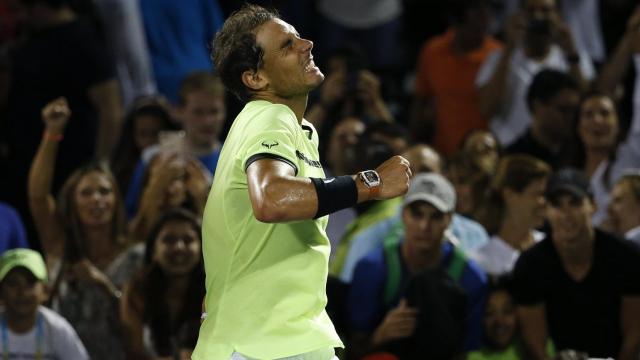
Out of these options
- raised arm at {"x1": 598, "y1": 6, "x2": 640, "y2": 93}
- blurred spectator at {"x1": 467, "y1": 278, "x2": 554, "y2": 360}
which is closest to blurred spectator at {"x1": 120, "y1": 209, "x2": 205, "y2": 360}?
blurred spectator at {"x1": 467, "y1": 278, "x2": 554, "y2": 360}

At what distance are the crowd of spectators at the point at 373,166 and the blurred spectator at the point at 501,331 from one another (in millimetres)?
10

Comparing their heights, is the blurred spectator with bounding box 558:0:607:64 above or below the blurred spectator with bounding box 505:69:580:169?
above

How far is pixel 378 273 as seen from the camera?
7.18m

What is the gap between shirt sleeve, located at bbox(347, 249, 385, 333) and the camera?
7.16 metres

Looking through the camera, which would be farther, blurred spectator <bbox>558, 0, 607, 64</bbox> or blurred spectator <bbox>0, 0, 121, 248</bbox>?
blurred spectator <bbox>558, 0, 607, 64</bbox>

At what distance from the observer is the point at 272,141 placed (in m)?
4.20

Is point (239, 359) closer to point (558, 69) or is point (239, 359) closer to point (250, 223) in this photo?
point (250, 223)

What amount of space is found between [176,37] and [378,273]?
3327 millimetres

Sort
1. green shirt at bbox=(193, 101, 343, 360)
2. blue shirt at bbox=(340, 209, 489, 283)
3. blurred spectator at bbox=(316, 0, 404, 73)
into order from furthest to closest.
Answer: blurred spectator at bbox=(316, 0, 404, 73), blue shirt at bbox=(340, 209, 489, 283), green shirt at bbox=(193, 101, 343, 360)

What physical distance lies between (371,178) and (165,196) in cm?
398

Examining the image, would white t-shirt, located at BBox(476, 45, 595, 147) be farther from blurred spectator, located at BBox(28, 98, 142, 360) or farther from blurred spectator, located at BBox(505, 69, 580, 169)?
blurred spectator, located at BBox(28, 98, 142, 360)

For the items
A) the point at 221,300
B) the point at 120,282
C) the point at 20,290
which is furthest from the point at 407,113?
the point at 221,300

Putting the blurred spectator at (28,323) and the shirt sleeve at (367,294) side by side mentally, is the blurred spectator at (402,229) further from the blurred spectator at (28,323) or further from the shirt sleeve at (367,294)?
the blurred spectator at (28,323)

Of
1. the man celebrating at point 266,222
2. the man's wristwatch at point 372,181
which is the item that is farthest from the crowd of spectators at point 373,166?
the man's wristwatch at point 372,181
